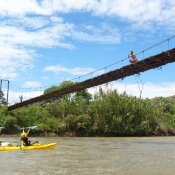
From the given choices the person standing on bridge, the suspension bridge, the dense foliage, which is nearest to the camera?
the suspension bridge

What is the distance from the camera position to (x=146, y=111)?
126 ft

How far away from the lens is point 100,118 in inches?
1422

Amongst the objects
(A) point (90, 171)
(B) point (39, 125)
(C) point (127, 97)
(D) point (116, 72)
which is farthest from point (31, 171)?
(C) point (127, 97)

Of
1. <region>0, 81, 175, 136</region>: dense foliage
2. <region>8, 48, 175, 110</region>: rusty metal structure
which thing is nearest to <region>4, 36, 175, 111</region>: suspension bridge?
<region>8, 48, 175, 110</region>: rusty metal structure

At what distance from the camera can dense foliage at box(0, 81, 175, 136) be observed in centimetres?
3612

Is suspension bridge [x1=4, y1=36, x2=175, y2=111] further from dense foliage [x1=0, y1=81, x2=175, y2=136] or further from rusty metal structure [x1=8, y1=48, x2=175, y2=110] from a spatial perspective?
dense foliage [x1=0, y1=81, x2=175, y2=136]

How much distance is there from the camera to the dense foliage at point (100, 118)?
36.1m

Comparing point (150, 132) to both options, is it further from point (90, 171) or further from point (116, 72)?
point (90, 171)

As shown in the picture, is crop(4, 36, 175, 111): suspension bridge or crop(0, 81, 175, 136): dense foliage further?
crop(0, 81, 175, 136): dense foliage

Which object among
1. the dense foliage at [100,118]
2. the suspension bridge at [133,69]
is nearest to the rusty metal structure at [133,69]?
the suspension bridge at [133,69]

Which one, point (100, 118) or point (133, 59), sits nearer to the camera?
point (133, 59)

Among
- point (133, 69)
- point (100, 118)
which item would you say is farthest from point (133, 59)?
point (100, 118)

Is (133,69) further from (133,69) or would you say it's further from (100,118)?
(100,118)

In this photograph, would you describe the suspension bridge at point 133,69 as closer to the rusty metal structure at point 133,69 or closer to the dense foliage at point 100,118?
the rusty metal structure at point 133,69
